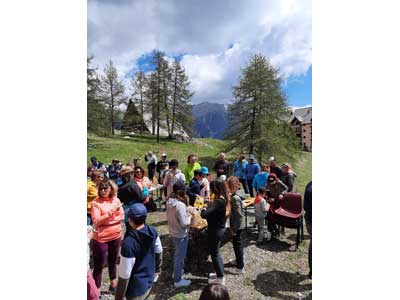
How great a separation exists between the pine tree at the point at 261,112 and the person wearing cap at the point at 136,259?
10.7 metres

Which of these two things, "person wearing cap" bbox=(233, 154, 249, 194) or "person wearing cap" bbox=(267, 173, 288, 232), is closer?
"person wearing cap" bbox=(267, 173, 288, 232)

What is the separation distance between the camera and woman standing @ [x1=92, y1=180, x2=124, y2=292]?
276 cm

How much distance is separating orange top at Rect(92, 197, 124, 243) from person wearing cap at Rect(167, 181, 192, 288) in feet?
2.03

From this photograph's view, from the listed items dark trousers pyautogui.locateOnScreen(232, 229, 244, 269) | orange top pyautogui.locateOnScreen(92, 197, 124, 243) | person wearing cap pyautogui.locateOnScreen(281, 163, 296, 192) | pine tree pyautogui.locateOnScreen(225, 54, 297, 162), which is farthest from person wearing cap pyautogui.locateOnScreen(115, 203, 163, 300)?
pine tree pyautogui.locateOnScreen(225, 54, 297, 162)

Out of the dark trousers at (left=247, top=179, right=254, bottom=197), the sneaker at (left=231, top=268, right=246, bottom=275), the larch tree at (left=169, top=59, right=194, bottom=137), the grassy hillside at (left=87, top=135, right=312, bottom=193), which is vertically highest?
the larch tree at (left=169, top=59, right=194, bottom=137)

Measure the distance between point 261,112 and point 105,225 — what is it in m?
11.4

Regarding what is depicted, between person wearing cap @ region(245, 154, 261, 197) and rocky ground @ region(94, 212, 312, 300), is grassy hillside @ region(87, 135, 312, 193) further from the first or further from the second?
rocky ground @ region(94, 212, 312, 300)

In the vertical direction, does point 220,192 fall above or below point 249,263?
above

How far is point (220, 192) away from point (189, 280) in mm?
1354
